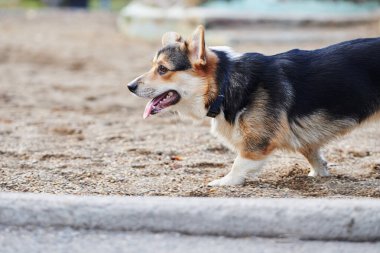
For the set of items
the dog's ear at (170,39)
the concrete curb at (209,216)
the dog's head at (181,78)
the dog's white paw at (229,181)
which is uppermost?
the dog's ear at (170,39)

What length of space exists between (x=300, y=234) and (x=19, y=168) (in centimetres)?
234

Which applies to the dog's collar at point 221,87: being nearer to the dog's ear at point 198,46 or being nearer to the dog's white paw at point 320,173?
the dog's ear at point 198,46

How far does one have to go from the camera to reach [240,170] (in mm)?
5176

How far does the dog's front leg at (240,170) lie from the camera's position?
203 inches

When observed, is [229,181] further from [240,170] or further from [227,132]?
[227,132]

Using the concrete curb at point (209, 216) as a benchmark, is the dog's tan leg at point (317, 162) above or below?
below

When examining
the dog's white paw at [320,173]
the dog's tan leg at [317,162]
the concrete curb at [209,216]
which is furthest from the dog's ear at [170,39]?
the concrete curb at [209,216]

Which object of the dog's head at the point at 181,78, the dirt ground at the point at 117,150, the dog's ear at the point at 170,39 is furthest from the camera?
the dog's ear at the point at 170,39

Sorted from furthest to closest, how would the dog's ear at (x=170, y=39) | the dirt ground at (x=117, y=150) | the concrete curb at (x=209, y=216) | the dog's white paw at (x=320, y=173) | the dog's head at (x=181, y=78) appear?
the dog's white paw at (x=320, y=173)
the dog's ear at (x=170, y=39)
the dog's head at (x=181, y=78)
the dirt ground at (x=117, y=150)
the concrete curb at (x=209, y=216)

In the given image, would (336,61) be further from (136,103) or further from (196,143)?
(136,103)

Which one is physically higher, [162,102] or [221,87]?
[221,87]

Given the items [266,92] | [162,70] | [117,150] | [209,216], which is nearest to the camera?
[209,216]

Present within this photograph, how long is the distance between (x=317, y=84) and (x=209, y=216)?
1.53m

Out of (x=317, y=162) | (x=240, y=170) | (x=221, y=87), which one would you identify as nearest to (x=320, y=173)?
(x=317, y=162)
